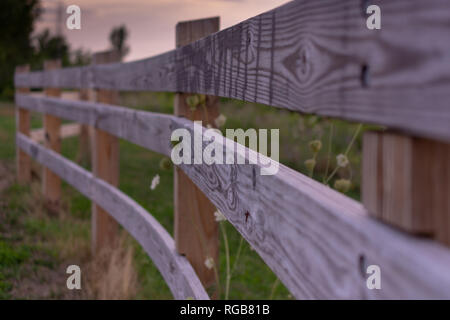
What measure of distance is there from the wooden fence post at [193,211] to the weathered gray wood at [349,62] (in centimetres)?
90

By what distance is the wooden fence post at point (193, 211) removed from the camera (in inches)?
106

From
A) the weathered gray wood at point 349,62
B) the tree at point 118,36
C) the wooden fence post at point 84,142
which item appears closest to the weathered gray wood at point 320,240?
the weathered gray wood at point 349,62

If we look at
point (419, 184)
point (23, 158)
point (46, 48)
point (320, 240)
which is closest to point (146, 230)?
point (320, 240)

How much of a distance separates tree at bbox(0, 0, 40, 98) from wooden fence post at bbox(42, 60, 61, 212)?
18.7m

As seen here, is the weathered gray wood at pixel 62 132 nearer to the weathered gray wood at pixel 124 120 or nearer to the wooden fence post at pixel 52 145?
the wooden fence post at pixel 52 145

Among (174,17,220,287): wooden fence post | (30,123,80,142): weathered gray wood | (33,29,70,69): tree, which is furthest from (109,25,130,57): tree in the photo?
(174,17,220,287): wooden fence post

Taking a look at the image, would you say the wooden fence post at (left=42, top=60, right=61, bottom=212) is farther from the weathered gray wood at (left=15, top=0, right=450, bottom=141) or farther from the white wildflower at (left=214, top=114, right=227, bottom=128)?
the weathered gray wood at (left=15, top=0, right=450, bottom=141)

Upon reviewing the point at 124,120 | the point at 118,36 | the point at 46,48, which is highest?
the point at 118,36

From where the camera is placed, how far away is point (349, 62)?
932 mm

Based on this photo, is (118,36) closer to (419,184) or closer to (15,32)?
(15,32)

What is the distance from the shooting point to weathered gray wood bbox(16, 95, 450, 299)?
2.54 ft

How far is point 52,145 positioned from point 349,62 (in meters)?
6.43

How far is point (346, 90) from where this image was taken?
95 cm
